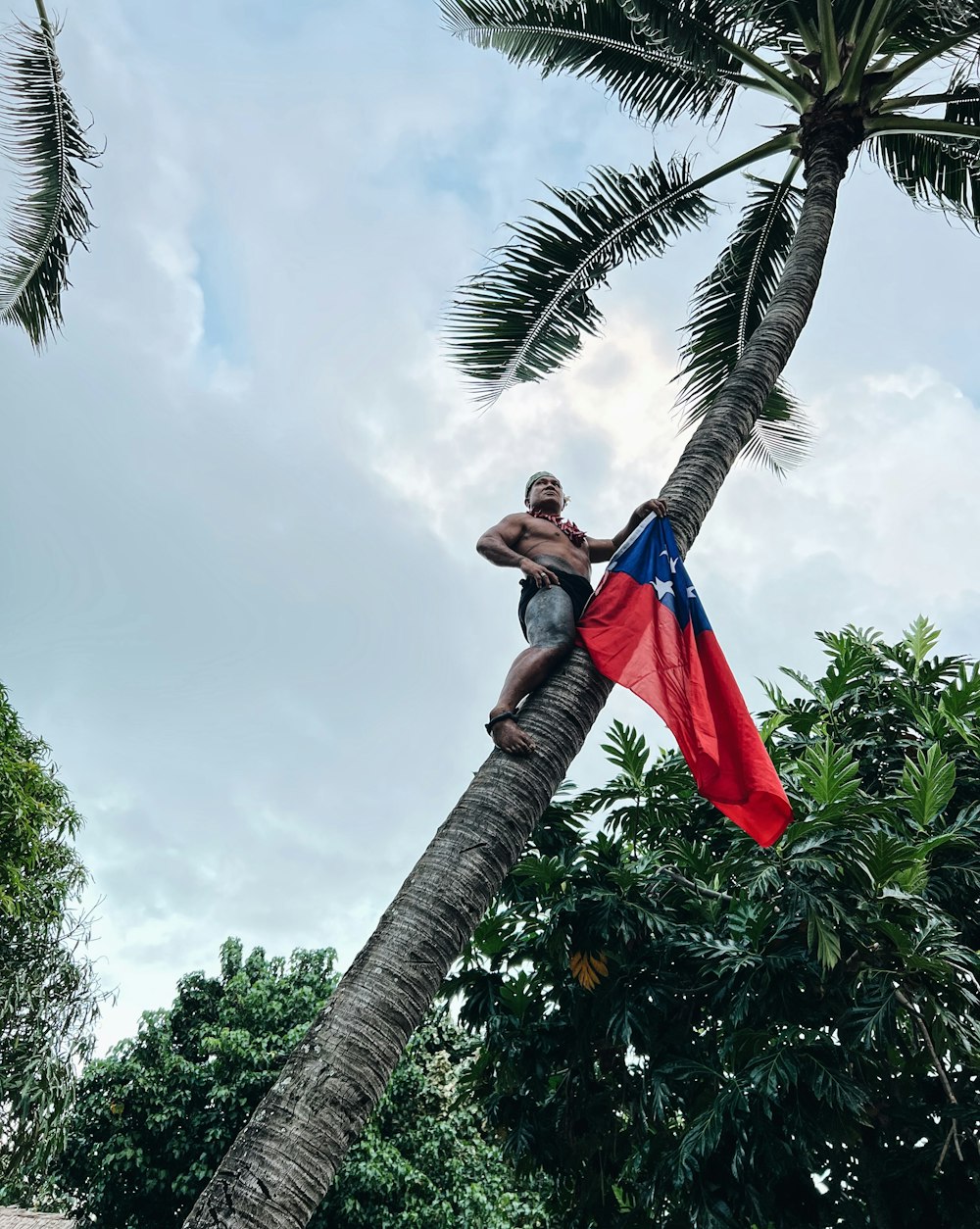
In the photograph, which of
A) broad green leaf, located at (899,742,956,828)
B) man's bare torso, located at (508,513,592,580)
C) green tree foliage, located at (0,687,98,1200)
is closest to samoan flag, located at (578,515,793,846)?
man's bare torso, located at (508,513,592,580)

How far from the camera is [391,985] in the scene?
142 inches

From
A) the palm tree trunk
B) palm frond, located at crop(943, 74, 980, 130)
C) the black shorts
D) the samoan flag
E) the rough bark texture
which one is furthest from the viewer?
palm frond, located at crop(943, 74, 980, 130)

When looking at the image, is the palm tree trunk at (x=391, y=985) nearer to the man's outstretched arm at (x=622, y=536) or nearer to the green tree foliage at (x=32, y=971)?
the man's outstretched arm at (x=622, y=536)

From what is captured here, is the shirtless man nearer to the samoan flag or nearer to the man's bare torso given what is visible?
the man's bare torso

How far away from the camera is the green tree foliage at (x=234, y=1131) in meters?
13.6

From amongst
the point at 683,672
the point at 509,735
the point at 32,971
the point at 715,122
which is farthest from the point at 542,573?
the point at 32,971

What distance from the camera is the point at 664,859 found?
684 cm

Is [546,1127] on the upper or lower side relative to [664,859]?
lower

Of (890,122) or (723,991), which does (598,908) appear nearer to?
(723,991)

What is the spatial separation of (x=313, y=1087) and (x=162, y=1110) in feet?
41.5

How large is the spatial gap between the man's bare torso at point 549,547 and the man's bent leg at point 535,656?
401 mm

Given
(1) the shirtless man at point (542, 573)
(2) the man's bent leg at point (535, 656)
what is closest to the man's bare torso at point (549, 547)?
(1) the shirtless man at point (542, 573)

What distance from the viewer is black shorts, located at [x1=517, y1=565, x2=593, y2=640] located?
17.5 ft

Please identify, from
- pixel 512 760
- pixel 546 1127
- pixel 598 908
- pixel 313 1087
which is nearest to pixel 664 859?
pixel 598 908
